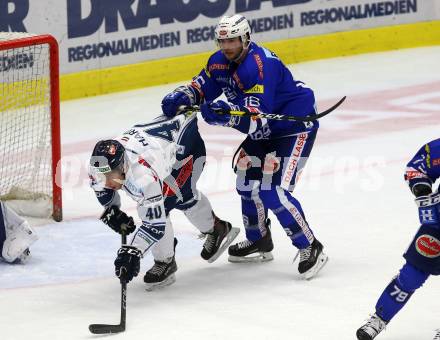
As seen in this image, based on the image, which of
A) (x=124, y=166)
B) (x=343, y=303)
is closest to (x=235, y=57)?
(x=124, y=166)

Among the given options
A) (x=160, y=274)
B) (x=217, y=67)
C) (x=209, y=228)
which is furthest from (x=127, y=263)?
(x=217, y=67)

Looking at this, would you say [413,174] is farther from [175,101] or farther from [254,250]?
[254,250]

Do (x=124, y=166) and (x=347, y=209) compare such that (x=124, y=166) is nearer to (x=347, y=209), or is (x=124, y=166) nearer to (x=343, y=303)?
(x=343, y=303)

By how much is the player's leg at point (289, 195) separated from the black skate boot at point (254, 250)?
34 centimetres

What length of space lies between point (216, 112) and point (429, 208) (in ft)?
4.77

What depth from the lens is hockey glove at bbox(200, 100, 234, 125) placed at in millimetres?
6090

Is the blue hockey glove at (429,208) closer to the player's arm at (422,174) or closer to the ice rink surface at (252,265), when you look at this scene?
the player's arm at (422,174)

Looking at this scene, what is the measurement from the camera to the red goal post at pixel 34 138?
7.80 meters

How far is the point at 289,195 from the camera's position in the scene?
6.50 meters

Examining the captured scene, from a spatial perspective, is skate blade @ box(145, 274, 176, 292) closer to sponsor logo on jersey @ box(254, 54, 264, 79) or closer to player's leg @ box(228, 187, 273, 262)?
player's leg @ box(228, 187, 273, 262)

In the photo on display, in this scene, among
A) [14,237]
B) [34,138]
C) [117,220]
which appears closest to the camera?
[117,220]

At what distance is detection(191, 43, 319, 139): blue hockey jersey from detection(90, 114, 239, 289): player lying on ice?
0.27 meters

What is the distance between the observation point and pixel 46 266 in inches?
270

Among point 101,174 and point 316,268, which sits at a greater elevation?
point 101,174
